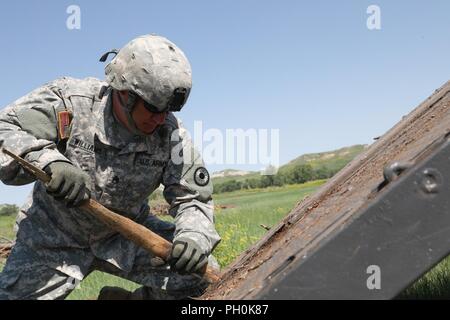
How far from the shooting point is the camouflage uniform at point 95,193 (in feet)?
10.4

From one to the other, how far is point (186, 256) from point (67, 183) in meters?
0.70

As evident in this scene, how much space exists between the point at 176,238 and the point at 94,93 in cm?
109

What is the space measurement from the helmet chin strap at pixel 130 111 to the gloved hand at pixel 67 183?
532mm

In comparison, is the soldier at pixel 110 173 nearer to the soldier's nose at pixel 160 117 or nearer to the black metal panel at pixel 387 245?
the soldier's nose at pixel 160 117

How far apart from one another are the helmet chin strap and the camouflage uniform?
2.4 inches

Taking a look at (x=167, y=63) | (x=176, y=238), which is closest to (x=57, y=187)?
(x=176, y=238)

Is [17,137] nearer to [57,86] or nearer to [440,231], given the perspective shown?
[57,86]

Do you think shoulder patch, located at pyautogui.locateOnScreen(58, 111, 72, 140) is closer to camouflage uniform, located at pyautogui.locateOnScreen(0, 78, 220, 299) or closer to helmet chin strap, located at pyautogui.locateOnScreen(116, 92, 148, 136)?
camouflage uniform, located at pyautogui.locateOnScreen(0, 78, 220, 299)

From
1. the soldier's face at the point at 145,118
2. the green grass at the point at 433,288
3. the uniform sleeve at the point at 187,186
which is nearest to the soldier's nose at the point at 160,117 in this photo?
the soldier's face at the point at 145,118

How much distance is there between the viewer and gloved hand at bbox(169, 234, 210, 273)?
274 cm

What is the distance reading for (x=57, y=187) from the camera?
2.68m

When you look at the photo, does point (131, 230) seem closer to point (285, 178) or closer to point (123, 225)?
point (123, 225)

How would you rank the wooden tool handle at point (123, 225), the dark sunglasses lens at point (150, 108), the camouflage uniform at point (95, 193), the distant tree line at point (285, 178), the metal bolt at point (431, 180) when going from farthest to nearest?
the distant tree line at point (285, 178), the camouflage uniform at point (95, 193), the dark sunglasses lens at point (150, 108), the wooden tool handle at point (123, 225), the metal bolt at point (431, 180)

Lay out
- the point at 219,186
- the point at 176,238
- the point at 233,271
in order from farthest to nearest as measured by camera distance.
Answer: the point at 219,186 → the point at 176,238 → the point at 233,271
